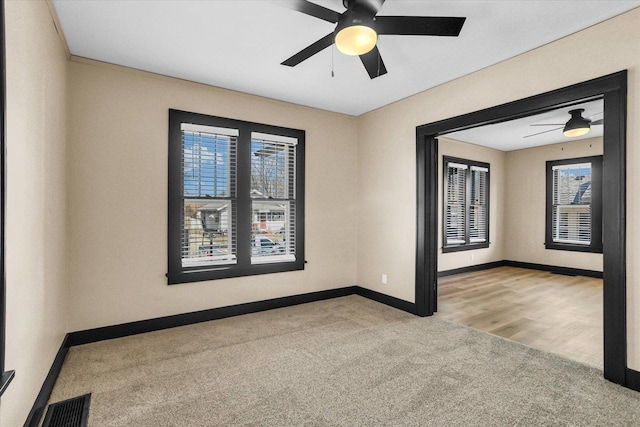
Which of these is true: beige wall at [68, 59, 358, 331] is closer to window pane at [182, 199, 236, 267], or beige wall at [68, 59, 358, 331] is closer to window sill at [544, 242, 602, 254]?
window pane at [182, 199, 236, 267]

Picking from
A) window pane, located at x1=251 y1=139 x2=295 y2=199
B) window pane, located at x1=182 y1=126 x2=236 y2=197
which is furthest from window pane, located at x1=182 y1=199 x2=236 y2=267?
window pane, located at x1=251 y1=139 x2=295 y2=199

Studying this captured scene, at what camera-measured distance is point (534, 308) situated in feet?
14.8

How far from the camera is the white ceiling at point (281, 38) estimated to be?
97.0 inches

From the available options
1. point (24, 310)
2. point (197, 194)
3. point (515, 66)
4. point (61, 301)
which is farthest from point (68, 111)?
point (515, 66)

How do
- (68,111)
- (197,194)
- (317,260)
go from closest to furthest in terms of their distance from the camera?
(68,111), (197,194), (317,260)

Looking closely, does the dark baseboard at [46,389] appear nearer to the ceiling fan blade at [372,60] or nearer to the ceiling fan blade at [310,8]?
the ceiling fan blade at [310,8]

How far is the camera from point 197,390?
2.42m

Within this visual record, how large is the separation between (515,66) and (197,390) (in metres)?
3.97

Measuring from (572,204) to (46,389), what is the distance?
8.80 meters

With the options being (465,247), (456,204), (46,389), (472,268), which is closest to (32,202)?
(46,389)

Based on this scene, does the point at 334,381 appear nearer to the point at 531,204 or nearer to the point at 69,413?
the point at 69,413

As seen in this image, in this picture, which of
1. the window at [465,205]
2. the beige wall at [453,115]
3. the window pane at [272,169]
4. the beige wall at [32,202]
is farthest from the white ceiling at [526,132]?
the beige wall at [32,202]

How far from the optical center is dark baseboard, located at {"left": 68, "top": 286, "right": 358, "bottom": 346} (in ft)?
10.8

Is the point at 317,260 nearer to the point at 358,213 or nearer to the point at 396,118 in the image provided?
the point at 358,213
